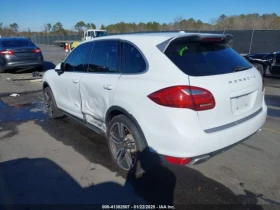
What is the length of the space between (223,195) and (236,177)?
0.47 meters

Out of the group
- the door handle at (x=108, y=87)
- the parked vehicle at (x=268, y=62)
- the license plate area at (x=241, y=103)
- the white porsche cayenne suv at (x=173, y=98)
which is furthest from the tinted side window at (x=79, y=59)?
the parked vehicle at (x=268, y=62)

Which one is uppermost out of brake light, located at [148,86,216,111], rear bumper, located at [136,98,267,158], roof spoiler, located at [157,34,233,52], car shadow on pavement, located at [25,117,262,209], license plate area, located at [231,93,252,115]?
roof spoiler, located at [157,34,233,52]

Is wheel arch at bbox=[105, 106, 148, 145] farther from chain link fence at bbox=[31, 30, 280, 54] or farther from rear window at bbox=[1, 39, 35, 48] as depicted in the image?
chain link fence at bbox=[31, 30, 280, 54]

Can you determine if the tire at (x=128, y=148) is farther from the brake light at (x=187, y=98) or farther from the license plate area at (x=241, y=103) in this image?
the license plate area at (x=241, y=103)

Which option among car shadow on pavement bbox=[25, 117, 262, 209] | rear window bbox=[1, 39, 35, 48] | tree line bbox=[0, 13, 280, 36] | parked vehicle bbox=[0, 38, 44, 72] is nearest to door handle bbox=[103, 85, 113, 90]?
car shadow on pavement bbox=[25, 117, 262, 209]

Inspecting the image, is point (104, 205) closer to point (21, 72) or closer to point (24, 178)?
point (24, 178)

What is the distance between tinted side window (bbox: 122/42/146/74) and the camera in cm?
316

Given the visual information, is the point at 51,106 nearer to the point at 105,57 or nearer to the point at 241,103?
the point at 105,57

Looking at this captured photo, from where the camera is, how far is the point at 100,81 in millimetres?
3697

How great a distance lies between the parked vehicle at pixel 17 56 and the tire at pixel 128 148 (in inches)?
415

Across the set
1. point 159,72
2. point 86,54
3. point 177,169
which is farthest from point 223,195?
point 86,54

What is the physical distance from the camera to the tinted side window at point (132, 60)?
10.4 feet

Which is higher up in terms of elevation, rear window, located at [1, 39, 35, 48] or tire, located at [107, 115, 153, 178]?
rear window, located at [1, 39, 35, 48]

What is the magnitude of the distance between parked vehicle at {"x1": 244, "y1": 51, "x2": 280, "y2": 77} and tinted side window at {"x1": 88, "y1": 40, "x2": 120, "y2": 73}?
341 inches
